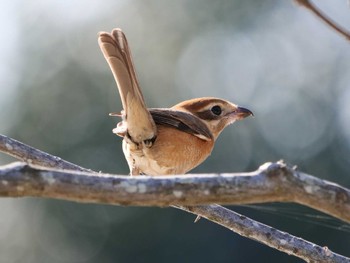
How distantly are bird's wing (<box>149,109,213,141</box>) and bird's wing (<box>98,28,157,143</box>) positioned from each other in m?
0.12

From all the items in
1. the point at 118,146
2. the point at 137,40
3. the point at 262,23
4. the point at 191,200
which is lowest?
the point at 191,200

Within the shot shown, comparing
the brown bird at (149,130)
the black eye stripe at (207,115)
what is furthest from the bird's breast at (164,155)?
the black eye stripe at (207,115)

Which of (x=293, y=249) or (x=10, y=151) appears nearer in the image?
(x=293, y=249)

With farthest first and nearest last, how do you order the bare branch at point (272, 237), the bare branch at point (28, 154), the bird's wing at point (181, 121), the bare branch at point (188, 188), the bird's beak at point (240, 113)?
the bird's beak at point (240, 113) → the bird's wing at point (181, 121) → the bare branch at point (28, 154) → the bare branch at point (272, 237) → the bare branch at point (188, 188)

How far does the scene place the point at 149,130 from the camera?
212 inches

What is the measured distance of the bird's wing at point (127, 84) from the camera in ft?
16.1

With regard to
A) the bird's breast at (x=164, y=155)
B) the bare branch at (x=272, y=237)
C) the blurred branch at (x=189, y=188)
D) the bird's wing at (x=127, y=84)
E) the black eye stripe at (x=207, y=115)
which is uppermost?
the black eye stripe at (x=207, y=115)

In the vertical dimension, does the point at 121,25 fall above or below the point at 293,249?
above

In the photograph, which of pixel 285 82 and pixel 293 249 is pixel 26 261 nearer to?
pixel 285 82

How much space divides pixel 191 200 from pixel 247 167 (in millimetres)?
11123

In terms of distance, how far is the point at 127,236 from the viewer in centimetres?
1388

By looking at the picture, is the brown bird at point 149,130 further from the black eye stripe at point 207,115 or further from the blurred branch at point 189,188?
the blurred branch at point 189,188

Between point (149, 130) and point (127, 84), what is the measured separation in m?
0.41

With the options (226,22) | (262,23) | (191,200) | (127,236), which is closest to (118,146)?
(127,236)
